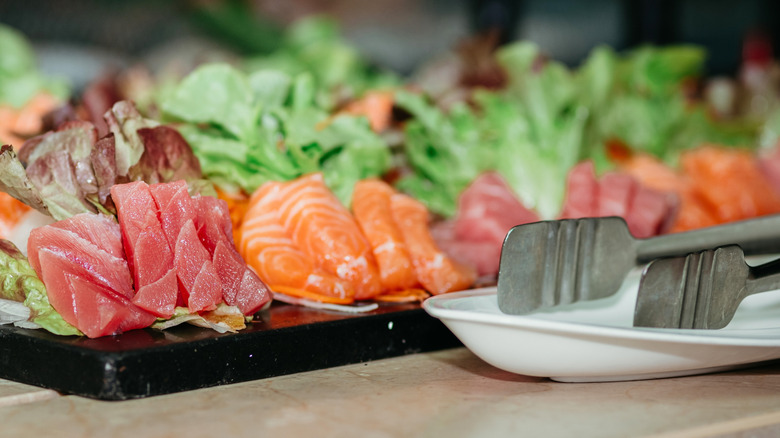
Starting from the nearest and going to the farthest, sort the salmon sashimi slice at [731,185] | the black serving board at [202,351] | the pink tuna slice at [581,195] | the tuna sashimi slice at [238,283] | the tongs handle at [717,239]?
the black serving board at [202,351]
the tuna sashimi slice at [238,283]
the tongs handle at [717,239]
the pink tuna slice at [581,195]
the salmon sashimi slice at [731,185]

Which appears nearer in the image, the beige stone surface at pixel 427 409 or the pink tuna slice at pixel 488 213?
the beige stone surface at pixel 427 409

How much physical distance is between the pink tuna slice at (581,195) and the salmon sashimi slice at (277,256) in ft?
2.77

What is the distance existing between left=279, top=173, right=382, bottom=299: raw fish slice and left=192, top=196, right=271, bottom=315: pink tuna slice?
0.22 meters

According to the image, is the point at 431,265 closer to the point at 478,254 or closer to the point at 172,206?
the point at 478,254

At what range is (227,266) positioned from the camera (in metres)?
1.54

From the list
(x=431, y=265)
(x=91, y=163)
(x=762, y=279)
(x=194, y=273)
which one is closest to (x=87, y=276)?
(x=194, y=273)

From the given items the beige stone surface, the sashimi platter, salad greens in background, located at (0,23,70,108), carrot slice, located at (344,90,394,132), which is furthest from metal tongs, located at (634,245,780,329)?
salad greens in background, located at (0,23,70,108)

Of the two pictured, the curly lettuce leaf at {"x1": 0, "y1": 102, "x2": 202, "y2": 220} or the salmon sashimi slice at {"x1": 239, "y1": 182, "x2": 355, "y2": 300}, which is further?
the salmon sashimi slice at {"x1": 239, "y1": 182, "x2": 355, "y2": 300}

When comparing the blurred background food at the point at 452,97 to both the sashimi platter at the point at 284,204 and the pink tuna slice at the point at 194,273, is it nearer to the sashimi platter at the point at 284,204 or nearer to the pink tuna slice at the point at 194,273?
the sashimi platter at the point at 284,204

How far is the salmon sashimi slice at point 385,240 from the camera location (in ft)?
5.95

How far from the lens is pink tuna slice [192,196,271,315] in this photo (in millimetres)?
1531

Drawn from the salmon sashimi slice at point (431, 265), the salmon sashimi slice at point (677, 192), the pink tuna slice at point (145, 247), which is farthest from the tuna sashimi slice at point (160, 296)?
the salmon sashimi slice at point (677, 192)

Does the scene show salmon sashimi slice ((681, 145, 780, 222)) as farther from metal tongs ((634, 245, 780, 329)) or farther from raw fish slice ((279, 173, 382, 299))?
raw fish slice ((279, 173, 382, 299))

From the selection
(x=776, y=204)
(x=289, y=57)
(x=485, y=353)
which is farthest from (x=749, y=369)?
(x=289, y=57)
